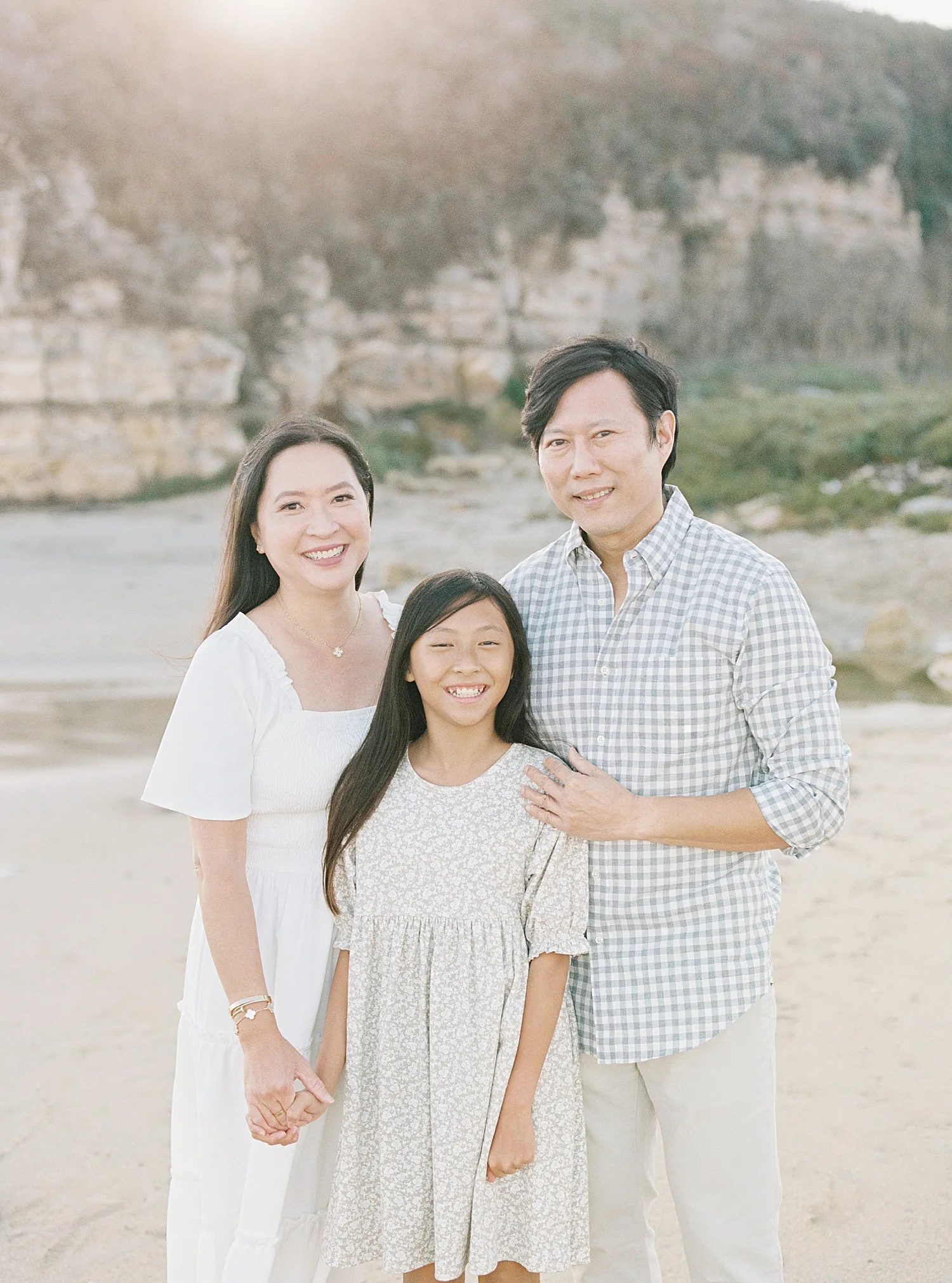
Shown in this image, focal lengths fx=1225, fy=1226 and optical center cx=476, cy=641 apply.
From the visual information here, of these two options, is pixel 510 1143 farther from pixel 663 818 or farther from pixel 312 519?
pixel 312 519

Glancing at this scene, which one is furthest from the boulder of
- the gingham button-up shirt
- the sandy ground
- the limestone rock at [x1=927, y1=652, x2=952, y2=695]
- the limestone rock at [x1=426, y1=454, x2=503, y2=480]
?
the gingham button-up shirt

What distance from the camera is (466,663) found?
2.21 m

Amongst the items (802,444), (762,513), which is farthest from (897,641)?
(802,444)

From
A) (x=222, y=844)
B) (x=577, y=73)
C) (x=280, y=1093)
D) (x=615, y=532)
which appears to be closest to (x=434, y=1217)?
(x=280, y=1093)

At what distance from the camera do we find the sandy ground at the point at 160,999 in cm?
325

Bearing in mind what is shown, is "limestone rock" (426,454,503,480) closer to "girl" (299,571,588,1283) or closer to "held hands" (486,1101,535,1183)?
"girl" (299,571,588,1283)

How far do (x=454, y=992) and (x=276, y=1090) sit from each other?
36 centimetres

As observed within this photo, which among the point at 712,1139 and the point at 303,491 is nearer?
the point at 712,1139

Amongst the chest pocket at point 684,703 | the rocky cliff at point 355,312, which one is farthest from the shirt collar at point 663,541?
the rocky cliff at point 355,312

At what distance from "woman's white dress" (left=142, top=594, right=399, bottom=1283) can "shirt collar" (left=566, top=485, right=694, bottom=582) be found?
630mm

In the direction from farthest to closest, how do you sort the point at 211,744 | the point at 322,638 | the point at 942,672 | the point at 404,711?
the point at 942,672 → the point at 322,638 → the point at 404,711 → the point at 211,744

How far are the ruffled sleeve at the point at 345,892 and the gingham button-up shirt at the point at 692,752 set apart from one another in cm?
42

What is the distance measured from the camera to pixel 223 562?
2521mm

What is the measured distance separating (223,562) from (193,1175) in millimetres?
1190
